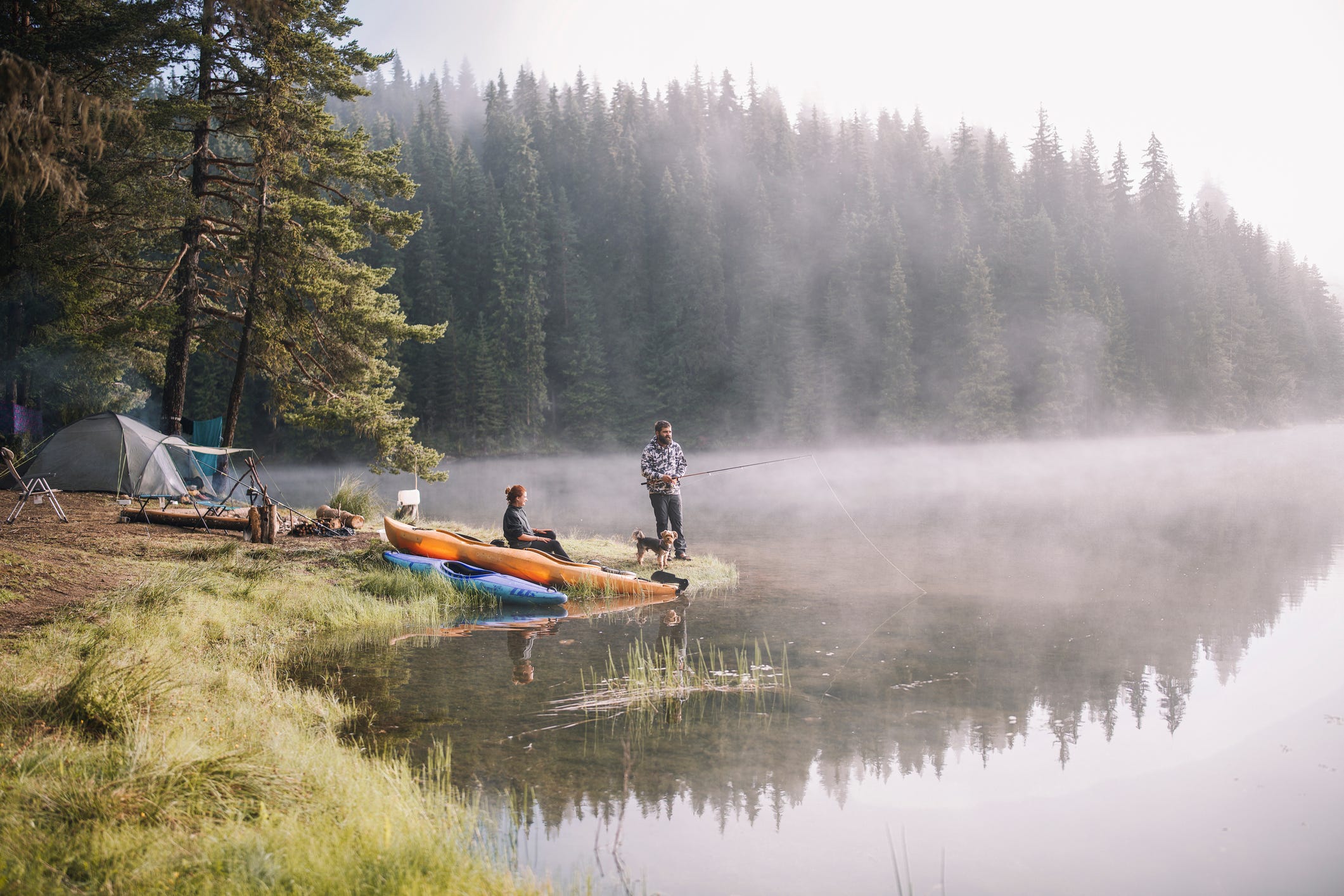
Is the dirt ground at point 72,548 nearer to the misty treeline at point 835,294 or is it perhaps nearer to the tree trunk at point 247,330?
the tree trunk at point 247,330

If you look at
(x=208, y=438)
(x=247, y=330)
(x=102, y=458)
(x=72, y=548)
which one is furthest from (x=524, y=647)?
(x=208, y=438)

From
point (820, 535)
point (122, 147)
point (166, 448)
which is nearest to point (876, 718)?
point (820, 535)

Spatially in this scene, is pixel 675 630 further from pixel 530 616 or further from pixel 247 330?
pixel 247 330

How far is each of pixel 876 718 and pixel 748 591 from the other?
4.87 metres

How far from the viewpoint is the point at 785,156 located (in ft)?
190

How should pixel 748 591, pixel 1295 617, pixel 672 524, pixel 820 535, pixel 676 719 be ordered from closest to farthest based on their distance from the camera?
pixel 676 719 < pixel 1295 617 < pixel 748 591 < pixel 672 524 < pixel 820 535

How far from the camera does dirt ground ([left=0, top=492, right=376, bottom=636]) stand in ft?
22.9

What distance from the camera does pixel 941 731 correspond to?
5.45m

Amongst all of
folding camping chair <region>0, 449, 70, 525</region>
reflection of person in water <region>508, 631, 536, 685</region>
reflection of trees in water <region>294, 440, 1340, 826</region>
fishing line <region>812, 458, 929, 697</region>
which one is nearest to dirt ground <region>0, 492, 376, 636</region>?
folding camping chair <region>0, 449, 70, 525</region>

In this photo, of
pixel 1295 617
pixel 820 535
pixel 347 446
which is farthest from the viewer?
pixel 347 446

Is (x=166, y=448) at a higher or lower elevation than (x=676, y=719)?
higher

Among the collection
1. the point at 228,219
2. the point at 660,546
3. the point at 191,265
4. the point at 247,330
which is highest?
the point at 228,219

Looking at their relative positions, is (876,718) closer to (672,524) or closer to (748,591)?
(748,591)

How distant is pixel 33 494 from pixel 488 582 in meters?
8.02
